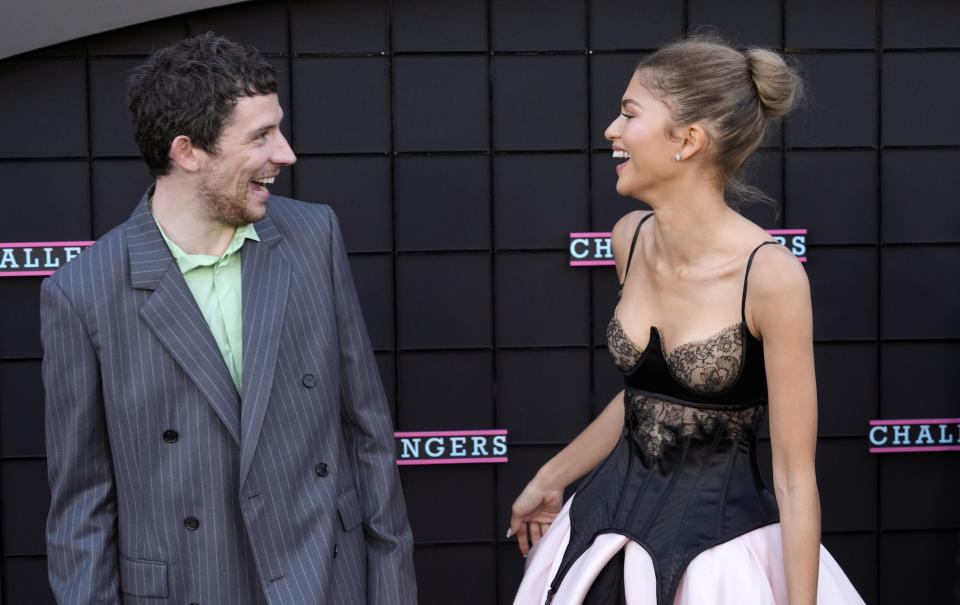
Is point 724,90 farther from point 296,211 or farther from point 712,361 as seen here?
point 296,211

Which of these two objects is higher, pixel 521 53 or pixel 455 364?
pixel 521 53

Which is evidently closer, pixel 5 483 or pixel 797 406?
pixel 797 406

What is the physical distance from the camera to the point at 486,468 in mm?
3910

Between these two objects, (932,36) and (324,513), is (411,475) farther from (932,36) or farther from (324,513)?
(932,36)

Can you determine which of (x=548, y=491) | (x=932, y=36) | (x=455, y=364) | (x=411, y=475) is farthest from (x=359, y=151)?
(x=932, y=36)

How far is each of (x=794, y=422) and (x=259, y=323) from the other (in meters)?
0.96

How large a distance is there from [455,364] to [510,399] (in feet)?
0.71

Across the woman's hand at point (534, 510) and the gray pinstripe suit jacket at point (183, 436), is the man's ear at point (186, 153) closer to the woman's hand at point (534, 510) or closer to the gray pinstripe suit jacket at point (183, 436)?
the gray pinstripe suit jacket at point (183, 436)

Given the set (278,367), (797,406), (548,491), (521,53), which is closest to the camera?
(797,406)

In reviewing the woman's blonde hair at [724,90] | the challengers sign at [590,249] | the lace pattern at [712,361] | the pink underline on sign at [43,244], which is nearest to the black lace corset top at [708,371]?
the lace pattern at [712,361]

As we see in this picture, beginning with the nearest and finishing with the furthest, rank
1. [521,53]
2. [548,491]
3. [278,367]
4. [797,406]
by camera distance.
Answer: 1. [797,406]
2. [278,367]
3. [548,491]
4. [521,53]

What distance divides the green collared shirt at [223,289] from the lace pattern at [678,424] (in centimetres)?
77

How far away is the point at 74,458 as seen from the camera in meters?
2.08

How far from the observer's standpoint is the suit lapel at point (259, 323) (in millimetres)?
2092
